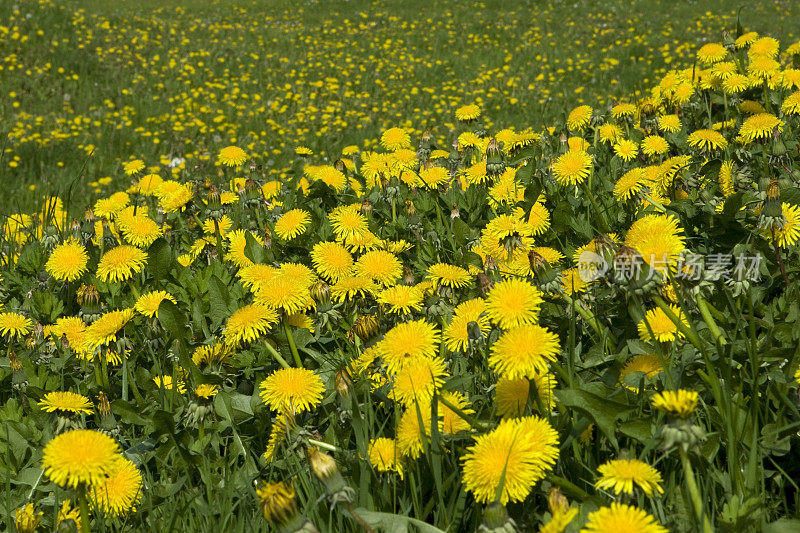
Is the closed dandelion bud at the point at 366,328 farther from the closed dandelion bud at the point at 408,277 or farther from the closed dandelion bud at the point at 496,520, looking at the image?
the closed dandelion bud at the point at 496,520

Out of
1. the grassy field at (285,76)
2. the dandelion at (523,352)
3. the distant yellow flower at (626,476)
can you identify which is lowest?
the grassy field at (285,76)

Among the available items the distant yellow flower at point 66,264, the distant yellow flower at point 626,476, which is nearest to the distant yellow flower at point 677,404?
the distant yellow flower at point 626,476

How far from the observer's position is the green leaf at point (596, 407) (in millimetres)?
1347

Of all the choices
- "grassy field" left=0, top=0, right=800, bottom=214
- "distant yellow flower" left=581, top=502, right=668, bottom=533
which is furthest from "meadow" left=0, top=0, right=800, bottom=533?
"grassy field" left=0, top=0, right=800, bottom=214

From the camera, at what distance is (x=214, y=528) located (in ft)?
4.72

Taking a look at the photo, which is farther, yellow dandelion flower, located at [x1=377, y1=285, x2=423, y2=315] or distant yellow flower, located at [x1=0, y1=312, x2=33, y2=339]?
distant yellow flower, located at [x1=0, y1=312, x2=33, y2=339]

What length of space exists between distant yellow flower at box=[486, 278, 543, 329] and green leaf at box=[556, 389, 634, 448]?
6.3 inches

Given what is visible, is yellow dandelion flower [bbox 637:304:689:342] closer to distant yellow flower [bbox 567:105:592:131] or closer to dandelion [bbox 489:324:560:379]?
dandelion [bbox 489:324:560:379]

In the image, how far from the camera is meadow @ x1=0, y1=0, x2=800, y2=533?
4.27ft

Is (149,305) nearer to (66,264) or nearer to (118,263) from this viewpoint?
(118,263)

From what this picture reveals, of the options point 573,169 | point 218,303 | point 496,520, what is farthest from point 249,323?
point 573,169

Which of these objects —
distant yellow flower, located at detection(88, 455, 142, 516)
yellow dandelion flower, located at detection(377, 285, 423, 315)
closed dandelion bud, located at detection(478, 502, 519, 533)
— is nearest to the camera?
closed dandelion bud, located at detection(478, 502, 519, 533)

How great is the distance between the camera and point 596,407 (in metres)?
1.36

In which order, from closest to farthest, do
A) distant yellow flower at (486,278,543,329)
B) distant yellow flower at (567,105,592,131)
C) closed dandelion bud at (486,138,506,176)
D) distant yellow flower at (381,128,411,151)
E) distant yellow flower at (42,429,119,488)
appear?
distant yellow flower at (42,429,119,488) < distant yellow flower at (486,278,543,329) < closed dandelion bud at (486,138,506,176) < distant yellow flower at (567,105,592,131) < distant yellow flower at (381,128,411,151)
